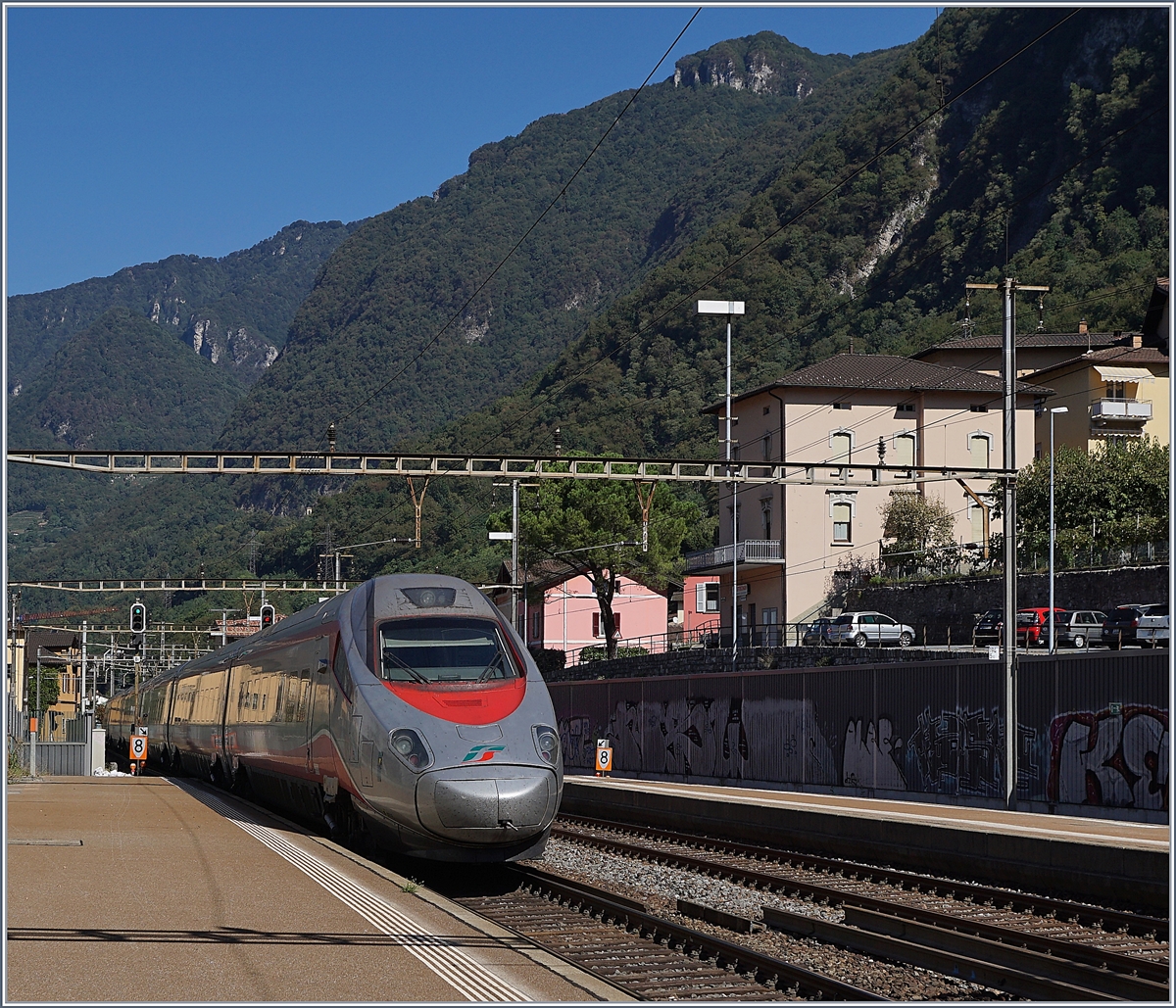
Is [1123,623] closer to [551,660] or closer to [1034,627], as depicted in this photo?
[1034,627]

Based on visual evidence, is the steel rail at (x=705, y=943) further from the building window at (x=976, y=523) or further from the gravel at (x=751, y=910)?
the building window at (x=976, y=523)

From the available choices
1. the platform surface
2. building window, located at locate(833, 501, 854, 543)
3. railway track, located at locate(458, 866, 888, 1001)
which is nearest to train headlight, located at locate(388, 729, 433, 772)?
railway track, located at locate(458, 866, 888, 1001)

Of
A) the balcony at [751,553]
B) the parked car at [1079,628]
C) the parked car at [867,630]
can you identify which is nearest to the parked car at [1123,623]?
the parked car at [1079,628]

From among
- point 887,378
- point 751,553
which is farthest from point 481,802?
point 887,378

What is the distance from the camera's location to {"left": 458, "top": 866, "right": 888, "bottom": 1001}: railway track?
1058 centimetres

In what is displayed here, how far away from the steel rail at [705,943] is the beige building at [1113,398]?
78.6 metres

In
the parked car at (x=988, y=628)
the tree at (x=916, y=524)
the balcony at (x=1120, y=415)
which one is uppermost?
the balcony at (x=1120, y=415)

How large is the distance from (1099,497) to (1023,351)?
37.9 meters

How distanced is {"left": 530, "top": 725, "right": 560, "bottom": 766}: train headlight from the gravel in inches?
72.8

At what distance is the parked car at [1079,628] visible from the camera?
5069cm

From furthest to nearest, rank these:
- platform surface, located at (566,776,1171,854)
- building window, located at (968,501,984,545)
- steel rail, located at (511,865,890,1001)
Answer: building window, located at (968,501,984,545) < platform surface, located at (566,776,1171,854) < steel rail, located at (511,865,890,1001)

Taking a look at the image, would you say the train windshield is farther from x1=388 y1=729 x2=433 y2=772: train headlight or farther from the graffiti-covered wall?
the graffiti-covered wall

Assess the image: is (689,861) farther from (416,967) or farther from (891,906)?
(416,967)

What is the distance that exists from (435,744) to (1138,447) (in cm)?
6348
